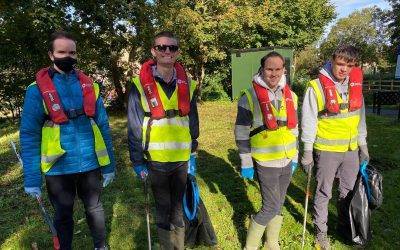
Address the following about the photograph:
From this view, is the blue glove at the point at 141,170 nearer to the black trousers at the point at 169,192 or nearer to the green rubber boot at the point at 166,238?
the black trousers at the point at 169,192

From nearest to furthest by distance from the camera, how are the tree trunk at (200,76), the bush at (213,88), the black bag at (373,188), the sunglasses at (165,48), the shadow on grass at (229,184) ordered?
1. the sunglasses at (165,48)
2. the black bag at (373,188)
3. the shadow on grass at (229,184)
4. the tree trunk at (200,76)
5. the bush at (213,88)

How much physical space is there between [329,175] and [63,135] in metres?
2.83

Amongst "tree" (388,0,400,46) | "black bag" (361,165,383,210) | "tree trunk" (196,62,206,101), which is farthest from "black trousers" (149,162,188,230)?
"tree" (388,0,400,46)

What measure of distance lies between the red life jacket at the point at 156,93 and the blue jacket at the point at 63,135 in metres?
0.61

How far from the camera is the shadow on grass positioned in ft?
18.1

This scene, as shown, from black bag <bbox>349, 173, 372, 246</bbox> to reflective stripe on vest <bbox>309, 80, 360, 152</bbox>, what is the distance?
46cm

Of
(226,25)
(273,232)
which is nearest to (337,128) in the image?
(273,232)

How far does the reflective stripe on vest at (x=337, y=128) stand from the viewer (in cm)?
428

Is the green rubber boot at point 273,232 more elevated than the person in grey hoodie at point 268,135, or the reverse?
the person in grey hoodie at point 268,135

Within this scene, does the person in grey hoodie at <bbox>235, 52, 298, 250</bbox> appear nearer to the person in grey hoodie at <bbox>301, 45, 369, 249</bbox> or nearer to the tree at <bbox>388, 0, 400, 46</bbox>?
the person in grey hoodie at <bbox>301, 45, 369, 249</bbox>

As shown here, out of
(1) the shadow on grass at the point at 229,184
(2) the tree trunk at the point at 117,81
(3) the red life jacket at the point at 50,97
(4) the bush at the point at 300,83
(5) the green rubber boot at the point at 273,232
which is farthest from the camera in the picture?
(4) the bush at the point at 300,83

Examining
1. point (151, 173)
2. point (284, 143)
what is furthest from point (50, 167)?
point (284, 143)

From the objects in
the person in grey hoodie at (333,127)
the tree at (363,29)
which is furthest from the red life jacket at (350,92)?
the tree at (363,29)

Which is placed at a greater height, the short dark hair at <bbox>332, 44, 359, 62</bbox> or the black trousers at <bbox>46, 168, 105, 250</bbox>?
the short dark hair at <bbox>332, 44, 359, 62</bbox>
